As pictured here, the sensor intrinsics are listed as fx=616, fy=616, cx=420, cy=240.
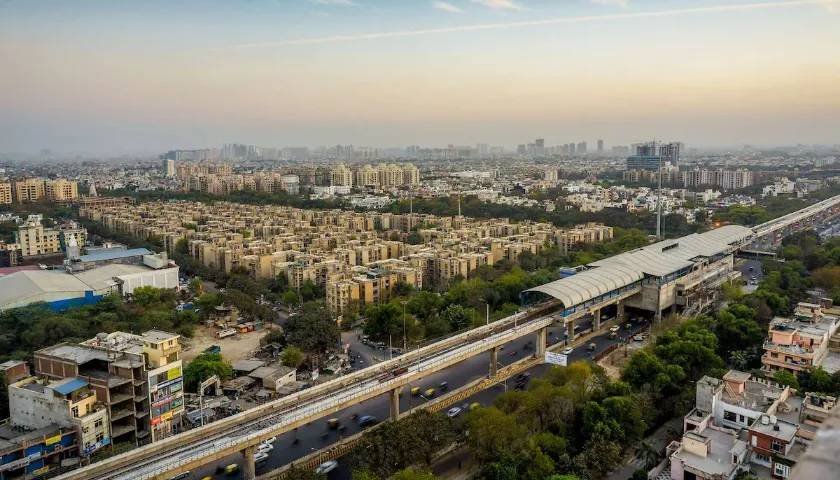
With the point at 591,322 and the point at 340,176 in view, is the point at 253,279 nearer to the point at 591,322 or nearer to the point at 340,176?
the point at 591,322

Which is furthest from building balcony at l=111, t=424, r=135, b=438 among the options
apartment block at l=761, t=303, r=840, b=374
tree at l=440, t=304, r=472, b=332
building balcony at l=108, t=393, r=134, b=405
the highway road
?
apartment block at l=761, t=303, r=840, b=374

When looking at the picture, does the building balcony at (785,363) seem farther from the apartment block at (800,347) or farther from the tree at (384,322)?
the tree at (384,322)

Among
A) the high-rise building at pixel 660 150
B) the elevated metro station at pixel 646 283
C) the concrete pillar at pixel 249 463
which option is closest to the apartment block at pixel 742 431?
the elevated metro station at pixel 646 283

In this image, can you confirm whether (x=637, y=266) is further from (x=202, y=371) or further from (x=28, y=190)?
(x=28, y=190)

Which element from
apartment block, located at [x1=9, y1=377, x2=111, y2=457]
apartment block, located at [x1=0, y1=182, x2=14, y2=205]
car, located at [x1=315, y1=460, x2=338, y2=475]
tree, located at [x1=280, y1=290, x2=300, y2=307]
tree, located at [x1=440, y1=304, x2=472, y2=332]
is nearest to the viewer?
car, located at [x1=315, y1=460, x2=338, y2=475]

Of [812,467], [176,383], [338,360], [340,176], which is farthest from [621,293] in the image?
[340,176]

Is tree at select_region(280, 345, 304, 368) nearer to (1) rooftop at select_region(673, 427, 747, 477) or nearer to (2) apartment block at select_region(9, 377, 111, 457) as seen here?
(2) apartment block at select_region(9, 377, 111, 457)
